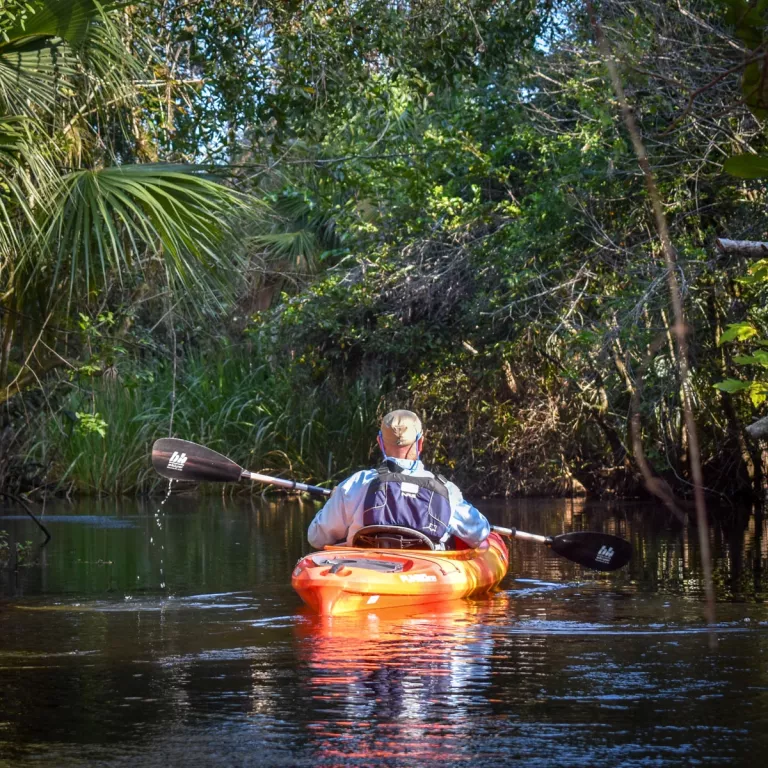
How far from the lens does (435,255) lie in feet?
56.5

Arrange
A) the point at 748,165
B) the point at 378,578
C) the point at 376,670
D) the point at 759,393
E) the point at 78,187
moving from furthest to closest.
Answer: the point at 78,187 → the point at 378,578 → the point at 759,393 → the point at 376,670 → the point at 748,165

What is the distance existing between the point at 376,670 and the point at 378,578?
64.9 inches

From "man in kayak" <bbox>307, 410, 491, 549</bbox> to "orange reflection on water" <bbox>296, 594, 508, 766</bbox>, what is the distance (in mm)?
505

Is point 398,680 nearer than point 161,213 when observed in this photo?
Yes

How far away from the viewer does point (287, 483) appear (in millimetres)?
10141

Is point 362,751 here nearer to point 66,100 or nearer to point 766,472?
point 66,100

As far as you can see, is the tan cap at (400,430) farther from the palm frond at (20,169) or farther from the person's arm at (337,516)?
the palm frond at (20,169)

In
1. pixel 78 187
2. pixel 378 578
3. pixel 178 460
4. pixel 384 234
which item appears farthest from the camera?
pixel 384 234

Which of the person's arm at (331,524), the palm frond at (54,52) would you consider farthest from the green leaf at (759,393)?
the palm frond at (54,52)

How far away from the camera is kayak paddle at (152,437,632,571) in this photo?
9578mm

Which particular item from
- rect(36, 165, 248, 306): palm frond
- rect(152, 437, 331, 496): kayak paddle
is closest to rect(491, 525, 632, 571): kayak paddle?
rect(152, 437, 331, 496): kayak paddle

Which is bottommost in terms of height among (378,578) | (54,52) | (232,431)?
(378,578)

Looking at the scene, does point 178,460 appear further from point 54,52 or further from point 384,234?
point 384,234

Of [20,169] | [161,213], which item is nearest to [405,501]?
[161,213]
